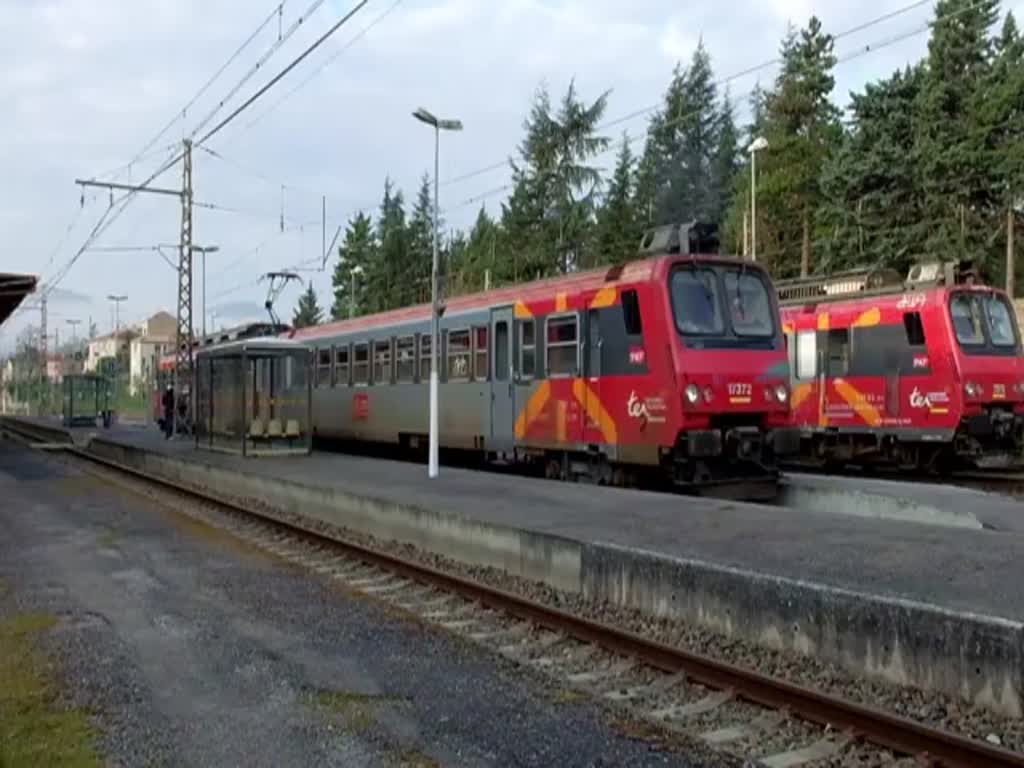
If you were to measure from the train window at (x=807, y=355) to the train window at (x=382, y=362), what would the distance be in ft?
27.9

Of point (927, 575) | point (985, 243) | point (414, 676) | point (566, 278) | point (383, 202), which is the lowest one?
point (414, 676)

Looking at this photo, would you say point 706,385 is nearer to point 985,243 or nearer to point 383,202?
point 985,243

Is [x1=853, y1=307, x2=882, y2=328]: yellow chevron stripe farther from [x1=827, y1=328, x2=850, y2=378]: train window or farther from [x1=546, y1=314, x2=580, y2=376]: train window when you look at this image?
[x1=546, y1=314, x2=580, y2=376]: train window

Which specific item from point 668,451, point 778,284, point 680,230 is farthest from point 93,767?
point 778,284

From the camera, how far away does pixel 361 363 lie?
2536 centimetres

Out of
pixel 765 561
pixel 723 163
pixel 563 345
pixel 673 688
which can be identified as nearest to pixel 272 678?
pixel 673 688

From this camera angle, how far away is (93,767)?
18.3 feet

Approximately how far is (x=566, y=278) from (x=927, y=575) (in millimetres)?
10004

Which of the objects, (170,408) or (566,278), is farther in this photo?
(170,408)

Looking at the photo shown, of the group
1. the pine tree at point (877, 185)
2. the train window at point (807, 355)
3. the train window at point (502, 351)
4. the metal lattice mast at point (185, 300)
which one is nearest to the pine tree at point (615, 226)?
the pine tree at point (877, 185)

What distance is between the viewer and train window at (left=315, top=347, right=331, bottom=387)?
2738 cm

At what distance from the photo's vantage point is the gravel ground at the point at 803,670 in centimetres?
610

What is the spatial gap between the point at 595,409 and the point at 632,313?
1584 millimetres

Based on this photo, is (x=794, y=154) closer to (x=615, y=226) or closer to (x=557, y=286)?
(x=615, y=226)
